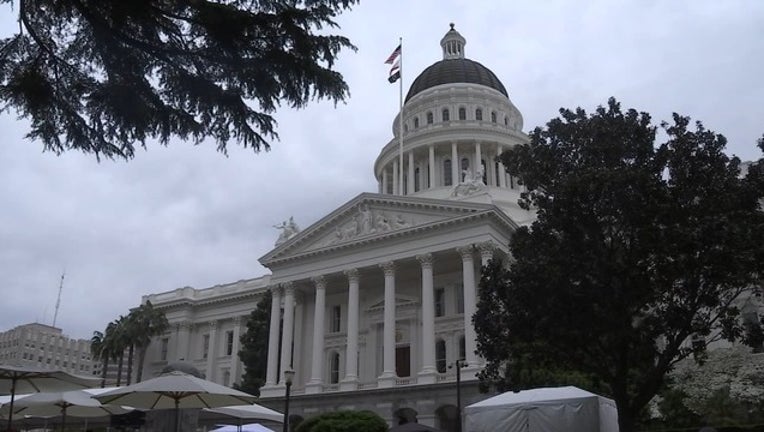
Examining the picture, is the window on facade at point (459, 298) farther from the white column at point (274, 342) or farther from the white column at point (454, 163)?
the white column at point (454, 163)

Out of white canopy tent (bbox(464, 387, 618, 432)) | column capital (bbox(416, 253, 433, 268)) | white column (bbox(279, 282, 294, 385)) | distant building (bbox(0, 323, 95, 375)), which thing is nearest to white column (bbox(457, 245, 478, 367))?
column capital (bbox(416, 253, 433, 268))

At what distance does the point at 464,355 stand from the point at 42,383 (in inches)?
1233

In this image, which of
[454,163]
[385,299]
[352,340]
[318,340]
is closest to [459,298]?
[385,299]

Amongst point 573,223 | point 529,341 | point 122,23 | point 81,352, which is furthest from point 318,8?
point 81,352

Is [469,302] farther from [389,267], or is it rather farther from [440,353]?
[389,267]

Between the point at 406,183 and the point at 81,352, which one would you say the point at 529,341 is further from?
the point at 81,352

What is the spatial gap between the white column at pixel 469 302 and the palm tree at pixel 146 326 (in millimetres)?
31920

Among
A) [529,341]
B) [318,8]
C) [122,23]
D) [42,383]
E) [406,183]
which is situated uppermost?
[406,183]

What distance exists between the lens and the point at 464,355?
142ft

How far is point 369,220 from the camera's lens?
46.8 m

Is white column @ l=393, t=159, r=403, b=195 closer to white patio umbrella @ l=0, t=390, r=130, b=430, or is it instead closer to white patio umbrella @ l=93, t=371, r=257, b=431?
white patio umbrella @ l=0, t=390, r=130, b=430

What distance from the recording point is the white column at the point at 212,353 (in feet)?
205

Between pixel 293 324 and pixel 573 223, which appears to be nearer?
pixel 573 223

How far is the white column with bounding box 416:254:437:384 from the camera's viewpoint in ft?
133
